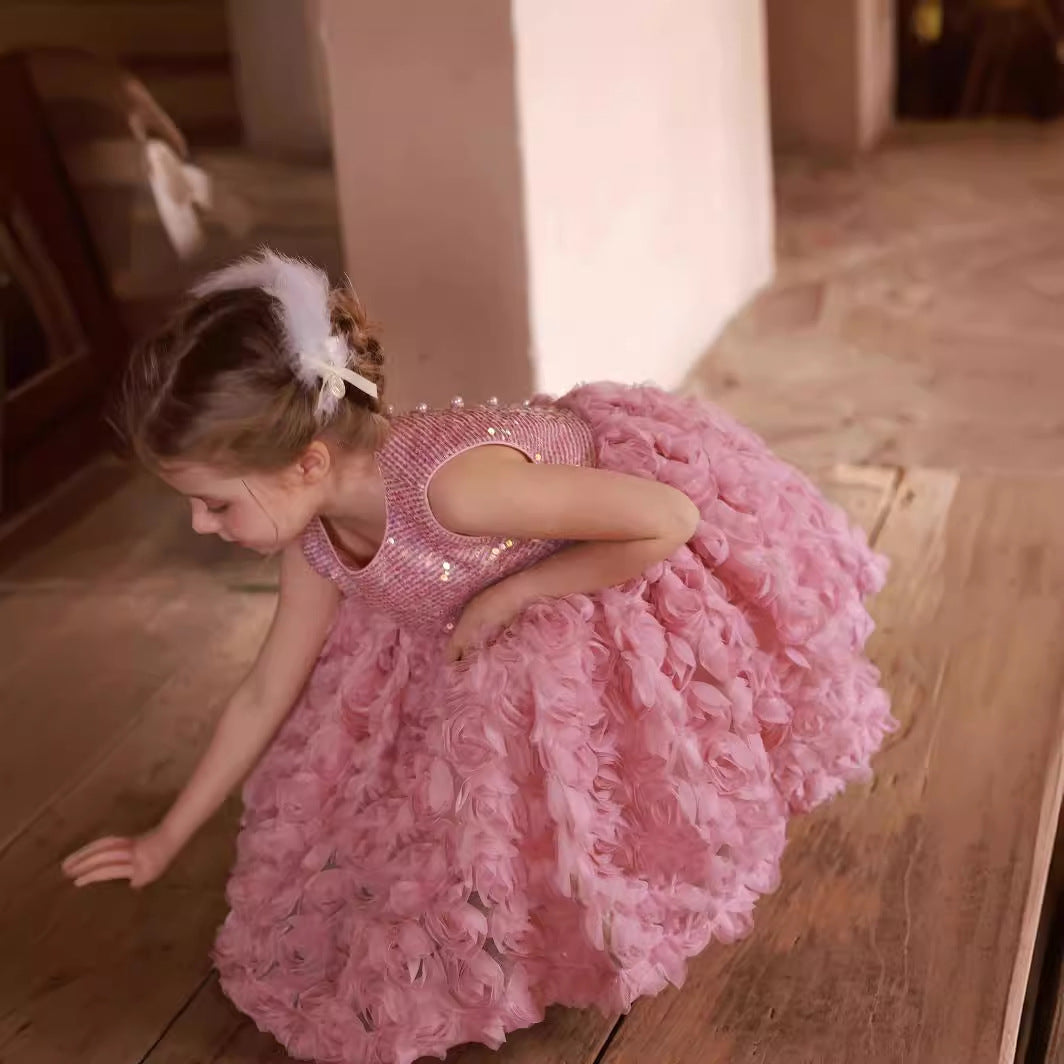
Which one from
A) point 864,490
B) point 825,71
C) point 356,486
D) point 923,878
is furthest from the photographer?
point 825,71

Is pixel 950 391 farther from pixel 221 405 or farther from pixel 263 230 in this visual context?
pixel 221 405

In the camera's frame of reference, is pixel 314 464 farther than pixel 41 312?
No

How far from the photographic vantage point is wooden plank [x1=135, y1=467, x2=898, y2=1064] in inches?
46.8

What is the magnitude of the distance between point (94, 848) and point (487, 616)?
43 centimetres

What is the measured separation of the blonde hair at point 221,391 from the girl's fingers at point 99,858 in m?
0.41

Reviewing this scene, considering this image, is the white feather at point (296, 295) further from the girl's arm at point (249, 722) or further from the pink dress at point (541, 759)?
the girl's arm at point (249, 722)

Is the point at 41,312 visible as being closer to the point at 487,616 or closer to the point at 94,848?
the point at 94,848

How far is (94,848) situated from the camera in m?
1.36

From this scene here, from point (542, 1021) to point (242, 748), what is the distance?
34 centimetres

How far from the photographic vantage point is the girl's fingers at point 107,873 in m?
1.35

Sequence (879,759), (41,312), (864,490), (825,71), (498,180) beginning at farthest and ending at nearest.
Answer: (825,71) → (41,312) → (864,490) → (498,180) → (879,759)

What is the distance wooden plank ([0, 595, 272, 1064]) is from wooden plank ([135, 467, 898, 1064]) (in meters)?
0.02

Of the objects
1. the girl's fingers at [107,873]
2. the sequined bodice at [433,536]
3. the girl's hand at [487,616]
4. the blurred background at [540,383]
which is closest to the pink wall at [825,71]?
the blurred background at [540,383]

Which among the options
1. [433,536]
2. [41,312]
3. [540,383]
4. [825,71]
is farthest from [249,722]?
[825,71]
